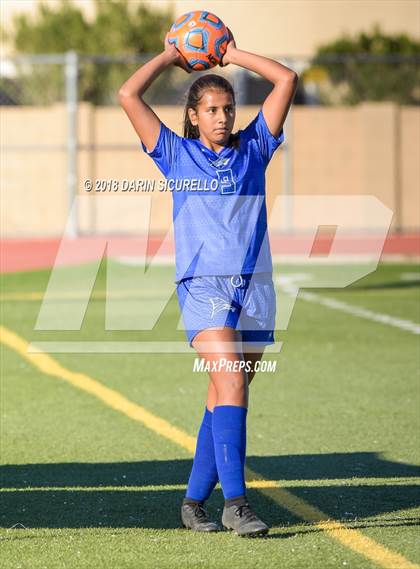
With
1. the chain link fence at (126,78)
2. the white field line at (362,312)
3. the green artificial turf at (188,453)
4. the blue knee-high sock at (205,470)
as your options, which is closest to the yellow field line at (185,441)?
the green artificial turf at (188,453)

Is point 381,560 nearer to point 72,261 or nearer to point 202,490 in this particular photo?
point 202,490

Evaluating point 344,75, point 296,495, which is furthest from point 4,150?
point 296,495

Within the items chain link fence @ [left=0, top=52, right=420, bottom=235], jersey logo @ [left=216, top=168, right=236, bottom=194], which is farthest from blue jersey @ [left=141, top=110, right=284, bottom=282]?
chain link fence @ [left=0, top=52, right=420, bottom=235]

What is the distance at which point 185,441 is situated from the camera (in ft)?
25.0

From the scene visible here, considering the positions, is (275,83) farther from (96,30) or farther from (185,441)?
(96,30)

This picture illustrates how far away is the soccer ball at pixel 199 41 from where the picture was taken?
5.84 meters

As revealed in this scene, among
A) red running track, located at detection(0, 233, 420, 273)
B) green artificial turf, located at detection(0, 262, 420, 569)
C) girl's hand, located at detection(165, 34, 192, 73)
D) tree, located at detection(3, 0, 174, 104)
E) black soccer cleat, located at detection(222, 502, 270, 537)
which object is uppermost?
Answer: girl's hand, located at detection(165, 34, 192, 73)

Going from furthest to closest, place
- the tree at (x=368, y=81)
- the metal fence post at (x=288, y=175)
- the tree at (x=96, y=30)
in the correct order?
1. the tree at (x=96, y=30)
2. the tree at (x=368, y=81)
3. the metal fence post at (x=288, y=175)

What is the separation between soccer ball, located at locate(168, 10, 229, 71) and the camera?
19.2 feet

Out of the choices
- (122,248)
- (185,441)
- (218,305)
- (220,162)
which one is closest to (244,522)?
(218,305)

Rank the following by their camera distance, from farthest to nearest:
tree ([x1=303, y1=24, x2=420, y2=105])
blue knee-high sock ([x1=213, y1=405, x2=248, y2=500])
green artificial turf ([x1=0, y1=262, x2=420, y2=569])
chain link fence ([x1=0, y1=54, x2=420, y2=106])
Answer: tree ([x1=303, y1=24, x2=420, y2=105]) → chain link fence ([x1=0, y1=54, x2=420, y2=106]) → blue knee-high sock ([x1=213, y1=405, x2=248, y2=500]) → green artificial turf ([x1=0, y1=262, x2=420, y2=569])

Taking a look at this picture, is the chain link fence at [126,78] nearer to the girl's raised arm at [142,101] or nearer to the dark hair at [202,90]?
the dark hair at [202,90]

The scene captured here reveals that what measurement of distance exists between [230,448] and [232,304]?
2.02 feet

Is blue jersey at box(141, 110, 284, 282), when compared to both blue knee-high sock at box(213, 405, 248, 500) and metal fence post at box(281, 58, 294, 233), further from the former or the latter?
metal fence post at box(281, 58, 294, 233)
